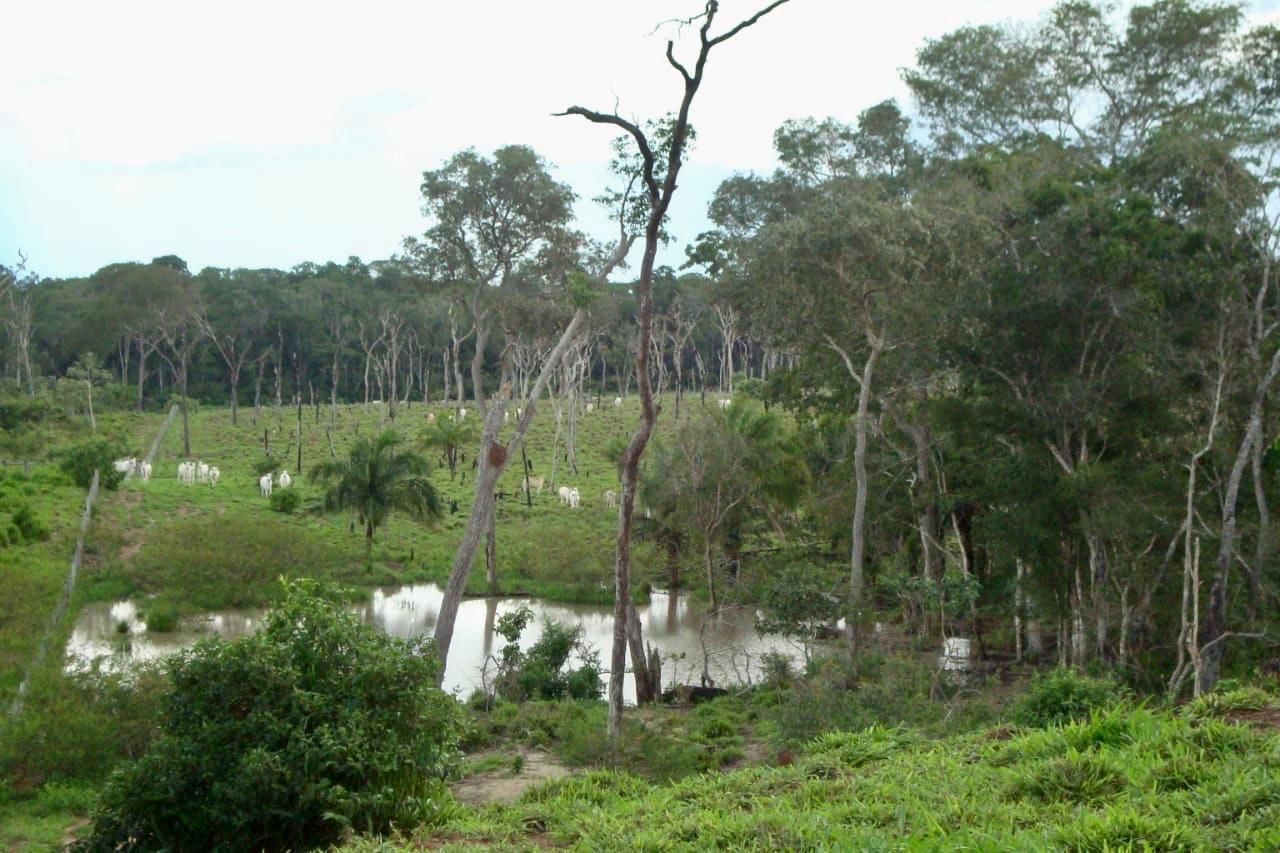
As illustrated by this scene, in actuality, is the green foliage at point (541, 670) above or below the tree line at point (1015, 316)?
below

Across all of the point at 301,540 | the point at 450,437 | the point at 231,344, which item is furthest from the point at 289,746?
the point at 231,344

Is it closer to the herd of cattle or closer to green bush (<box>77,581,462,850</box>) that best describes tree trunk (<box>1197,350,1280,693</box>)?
green bush (<box>77,581,462,850</box>)

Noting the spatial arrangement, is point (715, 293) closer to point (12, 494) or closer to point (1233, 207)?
point (1233, 207)

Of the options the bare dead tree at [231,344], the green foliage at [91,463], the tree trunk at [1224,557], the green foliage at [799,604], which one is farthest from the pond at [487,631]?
the bare dead tree at [231,344]

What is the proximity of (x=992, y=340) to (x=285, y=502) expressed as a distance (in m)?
24.7

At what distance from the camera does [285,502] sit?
37000 millimetres

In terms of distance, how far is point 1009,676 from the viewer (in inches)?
840

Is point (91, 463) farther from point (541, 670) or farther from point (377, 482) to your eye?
point (541, 670)

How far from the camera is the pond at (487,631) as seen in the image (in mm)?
23250

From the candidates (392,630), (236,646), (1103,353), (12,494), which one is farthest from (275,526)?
(236,646)

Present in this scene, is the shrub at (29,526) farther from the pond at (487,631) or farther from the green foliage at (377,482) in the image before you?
the green foliage at (377,482)

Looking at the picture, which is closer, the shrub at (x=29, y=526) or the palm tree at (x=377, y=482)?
the shrub at (x=29, y=526)

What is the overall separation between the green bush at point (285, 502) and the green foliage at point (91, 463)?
4.61 meters

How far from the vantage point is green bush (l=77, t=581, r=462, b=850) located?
8.29 meters
